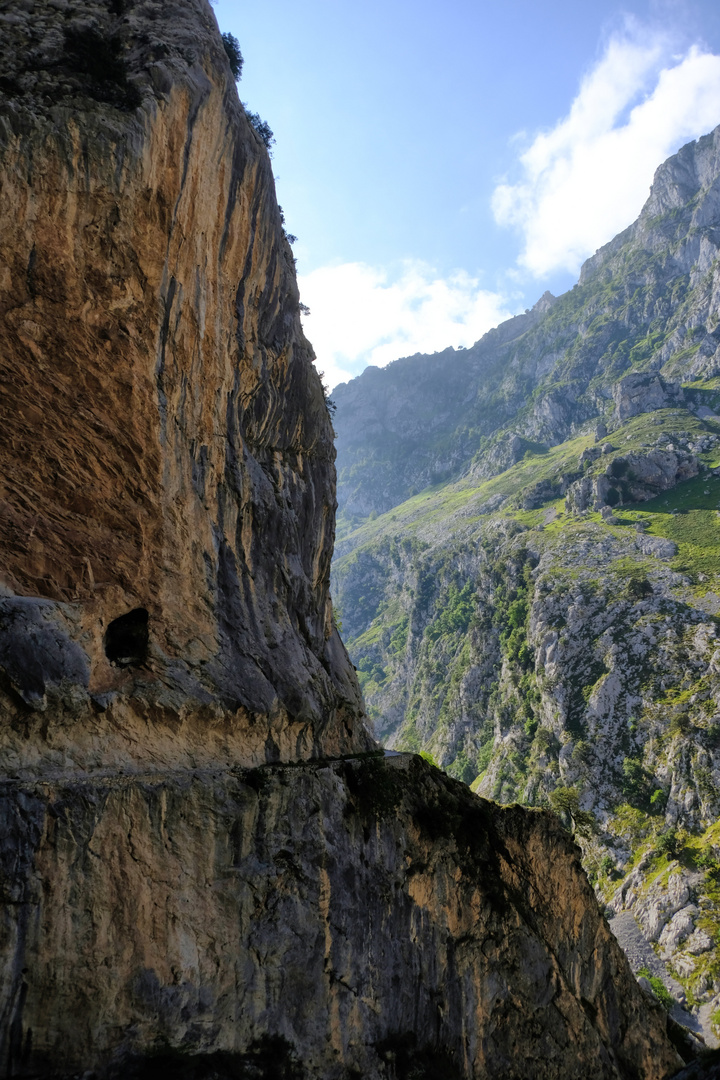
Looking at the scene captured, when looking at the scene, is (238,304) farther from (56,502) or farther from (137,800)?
(137,800)

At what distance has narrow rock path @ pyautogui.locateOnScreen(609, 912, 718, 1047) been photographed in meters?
54.7

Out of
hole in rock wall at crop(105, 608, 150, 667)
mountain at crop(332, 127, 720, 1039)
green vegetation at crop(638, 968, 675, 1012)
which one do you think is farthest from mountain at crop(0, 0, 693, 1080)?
green vegetation at crop(638, 968, 675, 1012)

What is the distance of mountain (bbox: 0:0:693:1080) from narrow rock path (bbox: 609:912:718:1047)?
1619 inches

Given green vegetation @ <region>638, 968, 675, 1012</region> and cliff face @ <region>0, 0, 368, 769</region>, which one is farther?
green vegetation @ <region>638, 968, 675, 1012</region>

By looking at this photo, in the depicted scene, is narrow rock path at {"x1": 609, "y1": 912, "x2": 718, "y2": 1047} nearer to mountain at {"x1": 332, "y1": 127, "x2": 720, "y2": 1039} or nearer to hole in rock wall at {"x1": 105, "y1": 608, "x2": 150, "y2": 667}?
mountain at {"x1": 332, "y1": 127, "x2": 720, "y2": 1039}

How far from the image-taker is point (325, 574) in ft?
104

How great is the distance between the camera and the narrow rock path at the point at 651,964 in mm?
54703

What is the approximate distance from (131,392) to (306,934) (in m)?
14.6

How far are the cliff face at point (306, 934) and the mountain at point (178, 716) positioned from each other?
0.21 ft

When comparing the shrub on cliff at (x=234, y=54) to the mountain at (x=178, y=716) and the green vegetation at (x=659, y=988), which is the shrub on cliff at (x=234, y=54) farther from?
the green vegetation at (x=659, y=988)

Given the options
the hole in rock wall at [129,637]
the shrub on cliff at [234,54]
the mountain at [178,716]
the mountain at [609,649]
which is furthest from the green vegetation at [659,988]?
the shrub on cliff at [234,54]

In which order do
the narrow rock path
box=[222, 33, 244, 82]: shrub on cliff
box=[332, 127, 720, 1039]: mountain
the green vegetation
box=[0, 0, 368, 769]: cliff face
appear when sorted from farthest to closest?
1. box=[332, 127, 720, 1039]: mountain
2. the green vegetation
3. the narrow rock path
4. box=[222, 33, 244, 82]: shrub on cliff
5. box=[0, 0, 368, 769]: cliff face

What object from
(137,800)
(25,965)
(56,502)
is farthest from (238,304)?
(25,965)

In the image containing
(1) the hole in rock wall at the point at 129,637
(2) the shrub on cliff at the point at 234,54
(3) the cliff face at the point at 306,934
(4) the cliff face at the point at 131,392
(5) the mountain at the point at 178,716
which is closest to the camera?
(3) the cliff face at the point at 306,934
